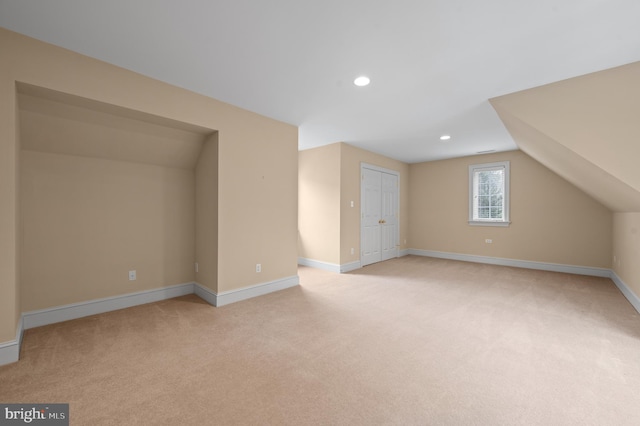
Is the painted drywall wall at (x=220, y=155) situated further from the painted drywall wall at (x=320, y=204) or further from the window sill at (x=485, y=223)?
the window sill at (x=485, y=223)

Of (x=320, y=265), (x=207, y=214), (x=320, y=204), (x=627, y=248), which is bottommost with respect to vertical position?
(x=320, y=265)

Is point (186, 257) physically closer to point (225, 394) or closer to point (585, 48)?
point (225, 394)

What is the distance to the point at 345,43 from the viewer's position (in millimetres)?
2266

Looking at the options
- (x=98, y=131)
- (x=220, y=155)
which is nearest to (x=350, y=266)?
(x=220, y=155)

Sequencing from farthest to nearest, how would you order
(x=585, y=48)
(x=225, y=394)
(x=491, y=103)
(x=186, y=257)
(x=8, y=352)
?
(x=186, y=257), (x=491, y=103), (x=585, y=48), (x=8, y=352), (x=225, y=394)

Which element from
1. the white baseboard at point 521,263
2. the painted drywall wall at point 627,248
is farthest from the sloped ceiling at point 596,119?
the white baseboard at point 521,263

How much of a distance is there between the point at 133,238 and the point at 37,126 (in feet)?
4.88

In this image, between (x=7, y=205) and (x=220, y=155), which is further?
(x=220, y=155)

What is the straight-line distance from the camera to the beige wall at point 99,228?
9.35 ft

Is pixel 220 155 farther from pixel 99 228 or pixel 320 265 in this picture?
pixel 320 265

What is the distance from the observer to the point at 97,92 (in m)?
2.56

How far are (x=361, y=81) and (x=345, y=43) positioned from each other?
699 millimetres

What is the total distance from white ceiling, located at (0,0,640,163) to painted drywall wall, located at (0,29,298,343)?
0.53 ft

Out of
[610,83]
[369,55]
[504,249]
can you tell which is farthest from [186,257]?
[504,249]
